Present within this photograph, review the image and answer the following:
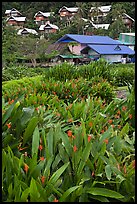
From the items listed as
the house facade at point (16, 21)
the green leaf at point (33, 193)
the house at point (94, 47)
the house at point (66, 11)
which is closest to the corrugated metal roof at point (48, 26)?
the house at point (94, 47)

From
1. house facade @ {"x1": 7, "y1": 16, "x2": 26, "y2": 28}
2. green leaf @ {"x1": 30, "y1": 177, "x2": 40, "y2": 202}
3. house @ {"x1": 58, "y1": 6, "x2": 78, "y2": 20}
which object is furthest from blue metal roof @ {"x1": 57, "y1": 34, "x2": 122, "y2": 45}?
green leaf @ {"x1": 30, "y1": 177, "x2": 40, "y2": 202}

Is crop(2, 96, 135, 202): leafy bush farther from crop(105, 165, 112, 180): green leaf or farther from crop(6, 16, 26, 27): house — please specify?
crop(6, 16, 26, 27): house

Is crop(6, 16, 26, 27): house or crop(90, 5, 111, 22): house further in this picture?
crop(6, 16, 26, 27): house

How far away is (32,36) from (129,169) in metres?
25.7

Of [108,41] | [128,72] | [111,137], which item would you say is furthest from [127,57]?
[111,137]

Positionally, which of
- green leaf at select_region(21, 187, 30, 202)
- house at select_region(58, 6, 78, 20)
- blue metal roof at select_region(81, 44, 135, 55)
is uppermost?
house at select_region(58, 6, 78, 20)

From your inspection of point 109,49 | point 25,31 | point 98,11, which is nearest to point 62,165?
point 98,11

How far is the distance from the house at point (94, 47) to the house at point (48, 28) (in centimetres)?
196

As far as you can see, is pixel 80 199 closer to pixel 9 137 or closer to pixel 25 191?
pixel 25 191

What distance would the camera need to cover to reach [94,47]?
25.7 meters

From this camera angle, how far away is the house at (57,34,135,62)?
2556cm

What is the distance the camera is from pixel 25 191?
1198mm

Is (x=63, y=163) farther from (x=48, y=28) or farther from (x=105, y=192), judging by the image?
(x=48, y=28)

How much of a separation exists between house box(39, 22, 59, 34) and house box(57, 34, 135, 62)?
196 cm
